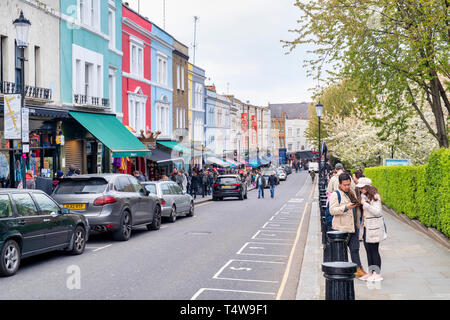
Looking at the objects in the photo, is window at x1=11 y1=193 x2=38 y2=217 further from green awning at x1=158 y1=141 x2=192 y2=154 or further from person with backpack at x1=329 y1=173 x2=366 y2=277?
green awning at x1=158 y1=141 x2=192 y2=154

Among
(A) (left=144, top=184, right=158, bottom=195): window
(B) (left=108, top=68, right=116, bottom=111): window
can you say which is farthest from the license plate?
(B) (left=108, top=68, right=116, bottom=111): window

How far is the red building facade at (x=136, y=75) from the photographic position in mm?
31359

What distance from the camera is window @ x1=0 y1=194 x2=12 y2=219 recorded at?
9.49 m

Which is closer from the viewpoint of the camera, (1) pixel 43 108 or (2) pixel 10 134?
(2) pixel 10 134

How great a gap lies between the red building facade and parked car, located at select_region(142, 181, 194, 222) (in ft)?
34.3

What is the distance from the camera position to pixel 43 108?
826 inches

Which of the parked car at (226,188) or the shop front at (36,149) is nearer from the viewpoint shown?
the shop front at (36,149)

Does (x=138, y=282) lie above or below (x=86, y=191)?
below

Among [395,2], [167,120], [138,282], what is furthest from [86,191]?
[167,120]

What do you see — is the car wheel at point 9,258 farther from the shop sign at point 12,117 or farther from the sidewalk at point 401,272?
the shop sign at point 12,117

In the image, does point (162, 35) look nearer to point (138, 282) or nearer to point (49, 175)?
point (49, 175)

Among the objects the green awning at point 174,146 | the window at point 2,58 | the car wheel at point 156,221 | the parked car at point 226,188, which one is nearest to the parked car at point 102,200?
the car wheel at point 156,221

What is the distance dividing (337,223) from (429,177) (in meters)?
6.23

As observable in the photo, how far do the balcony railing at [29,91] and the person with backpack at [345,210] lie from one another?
13.2 m
